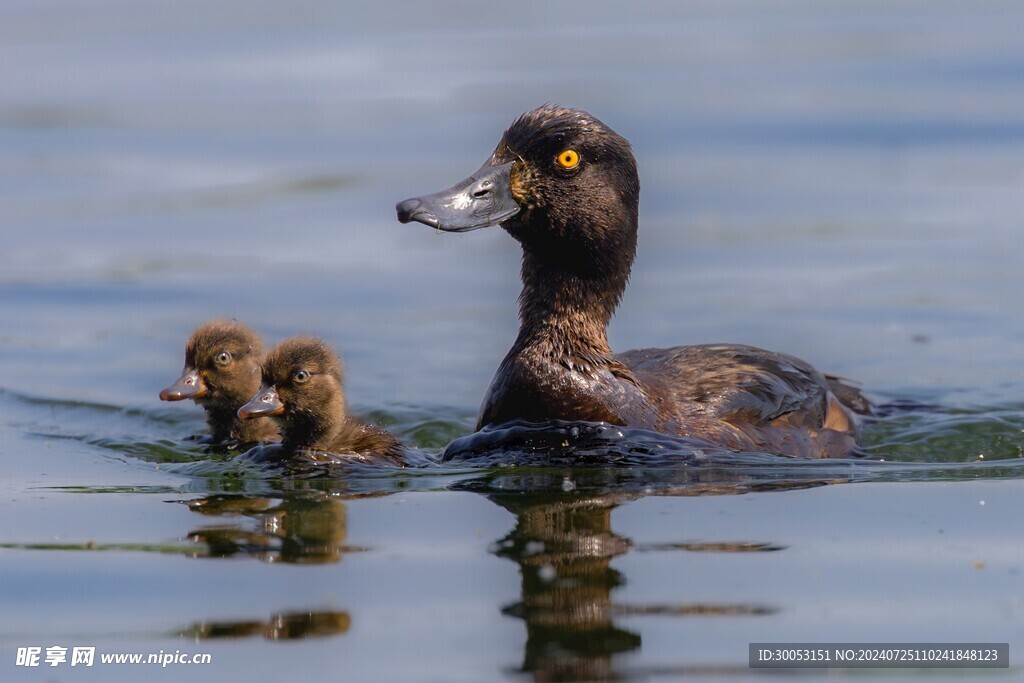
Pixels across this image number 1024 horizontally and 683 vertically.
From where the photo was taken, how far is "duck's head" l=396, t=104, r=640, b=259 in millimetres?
8562

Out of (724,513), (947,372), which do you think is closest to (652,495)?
(724,513)

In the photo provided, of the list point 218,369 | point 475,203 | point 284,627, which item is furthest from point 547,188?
point 284,627

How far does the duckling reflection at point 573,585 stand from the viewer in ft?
18.0

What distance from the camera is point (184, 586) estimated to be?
6.25 m

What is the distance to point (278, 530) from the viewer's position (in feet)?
23.0

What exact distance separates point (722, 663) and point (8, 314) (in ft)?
27.5

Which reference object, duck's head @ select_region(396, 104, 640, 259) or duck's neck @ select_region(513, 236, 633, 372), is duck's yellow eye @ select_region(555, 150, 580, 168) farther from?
duck's neck @ select_region(513, 236, 633, 372)

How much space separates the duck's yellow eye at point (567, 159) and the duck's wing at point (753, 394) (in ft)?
3.95

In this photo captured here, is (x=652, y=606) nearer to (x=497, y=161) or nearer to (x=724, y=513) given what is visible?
(x=724, y=513)

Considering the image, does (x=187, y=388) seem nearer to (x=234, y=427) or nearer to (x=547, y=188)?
(x=234, y=427)

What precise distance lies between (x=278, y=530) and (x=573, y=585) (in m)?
1.45

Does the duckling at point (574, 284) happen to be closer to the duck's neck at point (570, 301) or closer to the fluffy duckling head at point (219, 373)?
the duck's neck at point (570, 301)

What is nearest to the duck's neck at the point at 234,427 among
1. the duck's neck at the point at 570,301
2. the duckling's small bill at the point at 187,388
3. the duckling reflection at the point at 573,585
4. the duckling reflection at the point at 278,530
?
the duckling's small bill at the point at 187,388

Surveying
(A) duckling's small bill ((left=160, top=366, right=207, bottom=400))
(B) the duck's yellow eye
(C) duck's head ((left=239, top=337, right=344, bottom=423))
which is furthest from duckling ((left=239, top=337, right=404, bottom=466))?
(B) the duck's yellow eye
